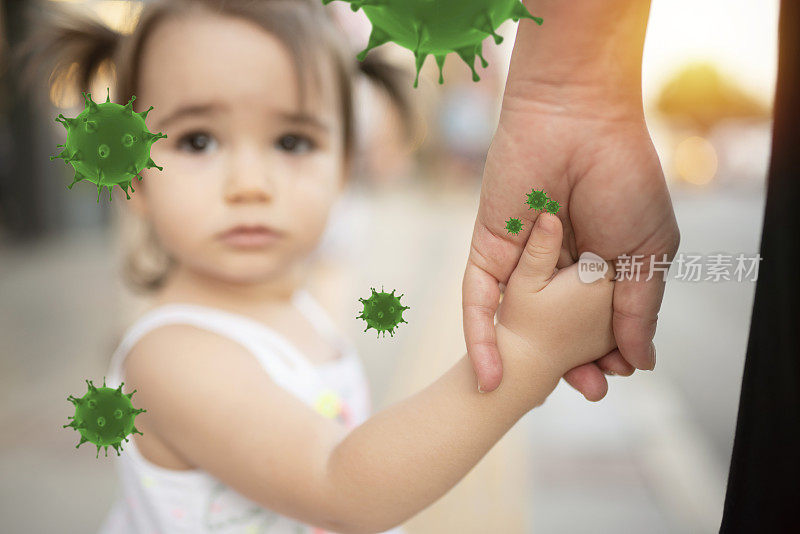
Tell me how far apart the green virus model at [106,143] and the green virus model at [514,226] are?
16 centimetres

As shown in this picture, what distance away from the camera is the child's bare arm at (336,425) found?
1.16 ft

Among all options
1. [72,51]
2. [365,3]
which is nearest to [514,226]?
[365,3]

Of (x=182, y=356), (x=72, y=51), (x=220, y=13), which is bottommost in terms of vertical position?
(x=182, y=356)

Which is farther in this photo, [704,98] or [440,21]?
[704,98]

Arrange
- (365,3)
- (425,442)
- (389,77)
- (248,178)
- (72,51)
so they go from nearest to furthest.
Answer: (365,3) → (425,442) → (248,178) → (72,51) → (389,77)

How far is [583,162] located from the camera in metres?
0.32

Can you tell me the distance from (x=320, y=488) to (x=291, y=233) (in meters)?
0.20

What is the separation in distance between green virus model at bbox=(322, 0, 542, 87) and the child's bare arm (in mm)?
96

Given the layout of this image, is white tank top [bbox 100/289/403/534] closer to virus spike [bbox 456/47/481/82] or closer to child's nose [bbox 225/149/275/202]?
child's nose [bbox 225/149/275/202]

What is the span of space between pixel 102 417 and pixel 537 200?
0.22 meters

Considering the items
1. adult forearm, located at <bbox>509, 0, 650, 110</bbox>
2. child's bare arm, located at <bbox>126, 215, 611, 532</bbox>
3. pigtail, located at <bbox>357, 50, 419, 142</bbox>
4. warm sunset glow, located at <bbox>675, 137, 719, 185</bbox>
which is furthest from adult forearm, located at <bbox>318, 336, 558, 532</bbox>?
pigtail, located at <bbox>357, 50, 419, 142</bbox>

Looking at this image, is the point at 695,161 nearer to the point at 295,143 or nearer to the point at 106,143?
the point at 295,143

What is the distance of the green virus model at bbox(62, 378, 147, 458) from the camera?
0.32 m

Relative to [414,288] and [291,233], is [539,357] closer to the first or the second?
[291,233]
